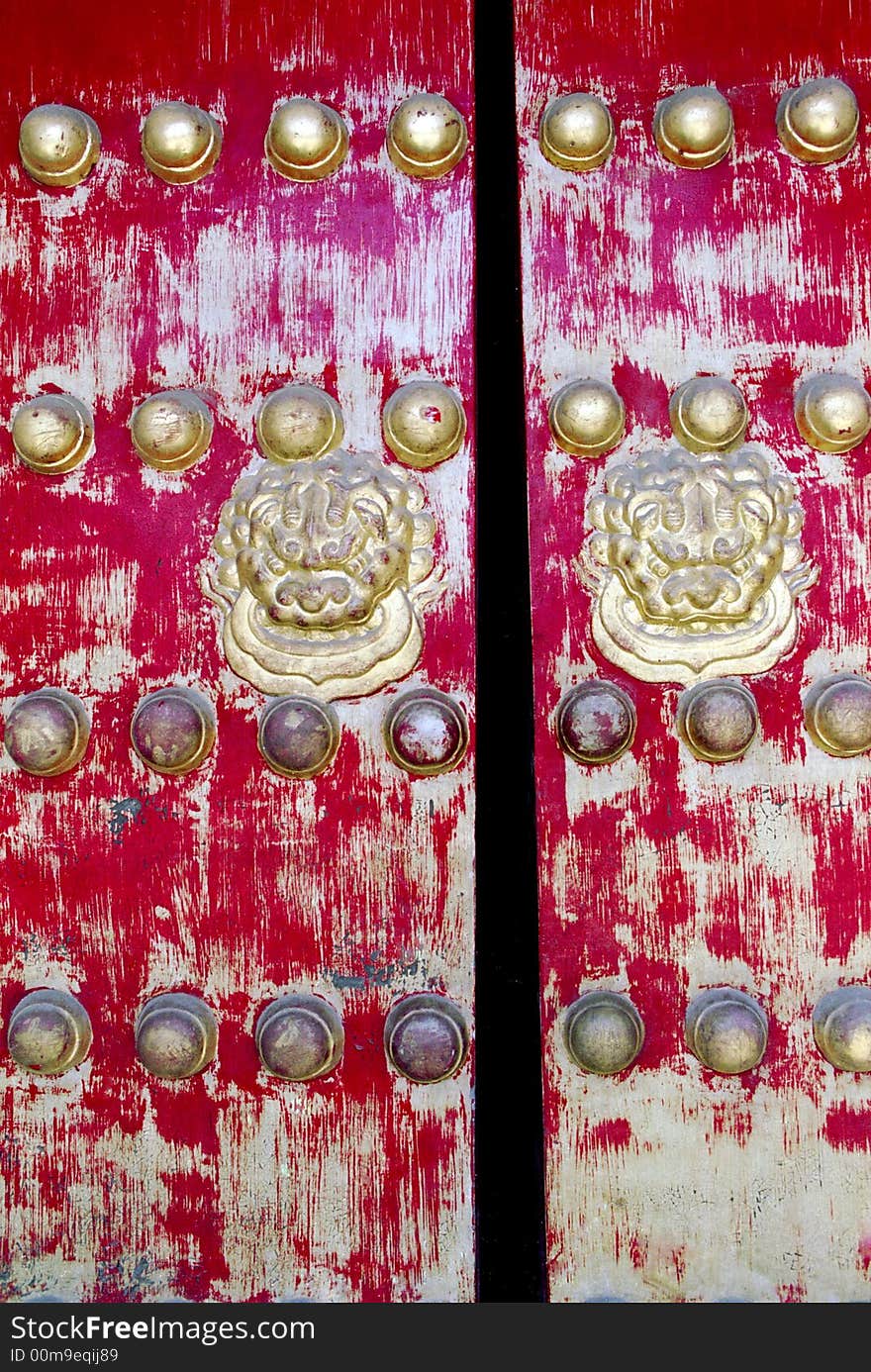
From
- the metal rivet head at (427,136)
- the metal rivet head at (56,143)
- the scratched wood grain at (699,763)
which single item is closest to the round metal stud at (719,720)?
the scratched wood grain at (699,763)

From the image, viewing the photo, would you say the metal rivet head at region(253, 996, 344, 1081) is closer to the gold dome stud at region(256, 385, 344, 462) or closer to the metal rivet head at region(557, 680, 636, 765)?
the metal rivet head at region(557, 680, 636, 765)

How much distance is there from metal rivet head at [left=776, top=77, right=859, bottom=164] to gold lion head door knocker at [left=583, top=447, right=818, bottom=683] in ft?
0.74

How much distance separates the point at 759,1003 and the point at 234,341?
1.85 ft

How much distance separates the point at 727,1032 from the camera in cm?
73

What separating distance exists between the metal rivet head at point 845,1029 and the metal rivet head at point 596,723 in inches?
8.3

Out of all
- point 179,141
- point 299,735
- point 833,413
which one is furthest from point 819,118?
point 299,735

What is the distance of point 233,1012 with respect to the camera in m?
0.76

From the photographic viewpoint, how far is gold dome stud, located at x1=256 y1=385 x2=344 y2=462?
0.77 metres

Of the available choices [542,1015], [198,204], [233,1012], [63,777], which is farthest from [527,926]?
[198,204]

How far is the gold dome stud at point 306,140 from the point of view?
0.78 meters

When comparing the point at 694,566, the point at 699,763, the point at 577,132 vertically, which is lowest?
the point at 699,763

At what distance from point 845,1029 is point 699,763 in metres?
0.19

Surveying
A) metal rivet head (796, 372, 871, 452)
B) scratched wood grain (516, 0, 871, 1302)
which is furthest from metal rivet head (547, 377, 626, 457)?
metal rivet head (796, 372, 871, 452)

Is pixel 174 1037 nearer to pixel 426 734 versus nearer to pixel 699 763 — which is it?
pixel 426 734
